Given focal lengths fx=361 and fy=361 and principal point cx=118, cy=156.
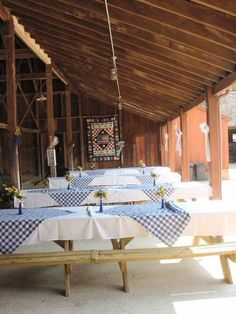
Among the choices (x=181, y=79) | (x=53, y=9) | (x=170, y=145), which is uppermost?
(x=53, y=9)

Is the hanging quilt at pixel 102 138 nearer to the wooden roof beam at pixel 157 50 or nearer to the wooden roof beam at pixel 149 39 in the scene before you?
the wooden roof beam at pixel 157 50

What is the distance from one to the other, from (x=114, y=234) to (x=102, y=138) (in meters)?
12.3

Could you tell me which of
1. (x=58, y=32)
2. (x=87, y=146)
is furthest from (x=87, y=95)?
→ (x=58, y=32)

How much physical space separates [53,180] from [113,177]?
59.5 inches

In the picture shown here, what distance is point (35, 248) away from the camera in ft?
17.7

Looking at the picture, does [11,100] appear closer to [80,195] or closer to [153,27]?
[80,195]

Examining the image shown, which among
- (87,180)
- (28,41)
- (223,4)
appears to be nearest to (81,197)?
(87,180)

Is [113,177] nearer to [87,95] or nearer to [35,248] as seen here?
[35,248]

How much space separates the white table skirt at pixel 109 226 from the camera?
3787 millimetres

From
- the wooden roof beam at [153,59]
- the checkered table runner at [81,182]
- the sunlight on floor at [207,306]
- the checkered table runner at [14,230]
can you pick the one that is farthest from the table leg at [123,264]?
→ the checkered table runner at [81,182]

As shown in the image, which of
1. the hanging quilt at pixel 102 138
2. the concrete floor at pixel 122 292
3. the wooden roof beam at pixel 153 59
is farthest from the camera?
the hanging quilt at pixel 102 138

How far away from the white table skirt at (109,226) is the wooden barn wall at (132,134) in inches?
476

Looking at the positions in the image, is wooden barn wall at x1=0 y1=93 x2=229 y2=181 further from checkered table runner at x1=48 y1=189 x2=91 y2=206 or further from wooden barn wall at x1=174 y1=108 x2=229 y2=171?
checkered table runner at x1=48 y1=189 x2=91 y2=206

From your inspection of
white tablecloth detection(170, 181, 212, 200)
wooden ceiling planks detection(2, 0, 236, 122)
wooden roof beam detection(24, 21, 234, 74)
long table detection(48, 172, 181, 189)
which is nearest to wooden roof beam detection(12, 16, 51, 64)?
wooden ceiling planks detection(2, 0, 236, 122)
